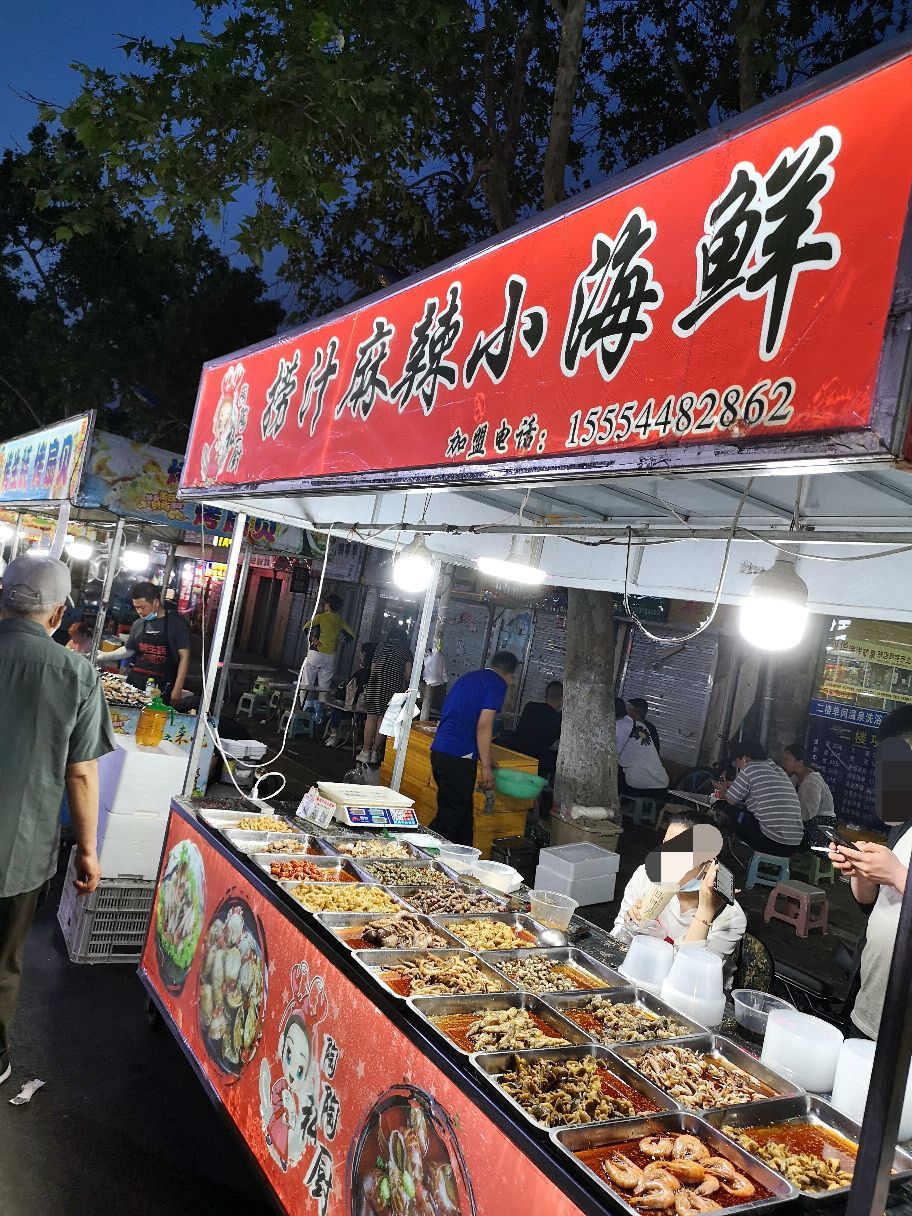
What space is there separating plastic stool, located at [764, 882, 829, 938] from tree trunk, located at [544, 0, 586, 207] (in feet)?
26.3

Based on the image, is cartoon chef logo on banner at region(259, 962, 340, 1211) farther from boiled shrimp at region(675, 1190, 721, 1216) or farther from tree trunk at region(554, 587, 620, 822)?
tree trunk at region(554, 587, 620, 822)

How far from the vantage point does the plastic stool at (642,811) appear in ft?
38.9

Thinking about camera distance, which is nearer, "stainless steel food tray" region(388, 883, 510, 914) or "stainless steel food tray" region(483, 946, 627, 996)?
"stainless steel food tray" region(483, 946, 627, 996)

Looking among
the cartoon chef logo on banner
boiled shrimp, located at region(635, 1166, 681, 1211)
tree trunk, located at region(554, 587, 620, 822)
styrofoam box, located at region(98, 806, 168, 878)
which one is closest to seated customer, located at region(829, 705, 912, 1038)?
boiled shrimp, located at region(635, 1166, 681, 1211)

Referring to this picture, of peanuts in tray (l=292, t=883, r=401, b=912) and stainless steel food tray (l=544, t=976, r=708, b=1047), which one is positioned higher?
stainless steel food tray (l=544, t=976, r=708, b=1047)

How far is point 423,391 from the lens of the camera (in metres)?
3.31

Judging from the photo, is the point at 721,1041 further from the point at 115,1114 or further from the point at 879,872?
the point at 115,1114

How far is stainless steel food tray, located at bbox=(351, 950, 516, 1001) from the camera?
10.3 ft

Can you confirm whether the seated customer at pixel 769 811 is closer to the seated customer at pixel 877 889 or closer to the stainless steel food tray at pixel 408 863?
the seated customer at pixel 877 889

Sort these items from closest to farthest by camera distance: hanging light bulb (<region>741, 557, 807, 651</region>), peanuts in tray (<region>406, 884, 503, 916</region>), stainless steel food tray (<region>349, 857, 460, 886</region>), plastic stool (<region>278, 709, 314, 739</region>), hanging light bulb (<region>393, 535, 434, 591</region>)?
hanging light bulb (<region>741, 557, 807, 651</region>) → peanuts in tray (<region>406, 884, 503, 916</region>) → stainless steel food tray (<region>349, 857, 460, 886</region>) → hanging light bulb (<region>393, 535, 434, 591</region>) → plastic stool (<region>278, 709, 314, 739</region>)

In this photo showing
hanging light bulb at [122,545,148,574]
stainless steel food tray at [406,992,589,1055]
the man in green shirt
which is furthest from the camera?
hanging light bulb at [122,545,148,574]

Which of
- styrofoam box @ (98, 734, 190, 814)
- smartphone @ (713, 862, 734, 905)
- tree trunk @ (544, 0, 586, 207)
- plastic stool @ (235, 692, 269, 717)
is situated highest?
tree trunk @ (544, 0, 586, 207)

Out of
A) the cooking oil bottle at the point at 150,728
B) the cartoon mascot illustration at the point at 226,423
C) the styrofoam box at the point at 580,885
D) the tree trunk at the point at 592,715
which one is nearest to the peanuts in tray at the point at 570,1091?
the cartoon mascot illustration at the point at 226,423

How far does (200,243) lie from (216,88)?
18513mm
